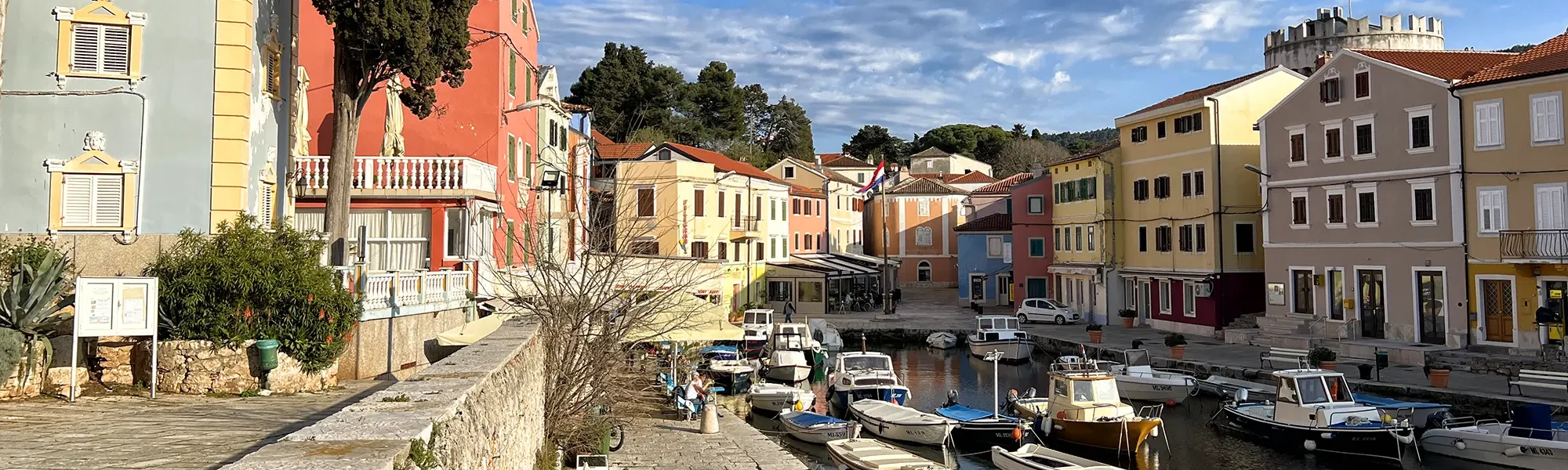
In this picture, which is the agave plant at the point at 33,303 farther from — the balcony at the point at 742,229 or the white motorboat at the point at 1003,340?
the balcony at the point at 742,229

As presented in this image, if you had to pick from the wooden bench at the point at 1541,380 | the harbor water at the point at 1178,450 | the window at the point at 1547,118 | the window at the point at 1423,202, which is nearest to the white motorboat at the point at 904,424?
the harbor water at the point at 1178,450

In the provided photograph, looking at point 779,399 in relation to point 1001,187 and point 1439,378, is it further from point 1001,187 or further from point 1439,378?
point 1001,187

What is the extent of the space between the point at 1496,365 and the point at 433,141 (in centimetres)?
2951

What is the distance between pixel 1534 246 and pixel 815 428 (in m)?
20.6

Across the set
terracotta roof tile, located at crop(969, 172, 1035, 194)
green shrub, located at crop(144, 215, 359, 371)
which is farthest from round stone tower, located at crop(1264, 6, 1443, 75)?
green shrub, located at crop(144, 215, 359, 371)

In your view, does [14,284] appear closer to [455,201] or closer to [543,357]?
[543,357]

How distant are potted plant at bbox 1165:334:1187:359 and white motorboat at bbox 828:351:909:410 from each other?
10.5 meters

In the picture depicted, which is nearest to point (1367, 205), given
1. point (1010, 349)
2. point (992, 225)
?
point (1010, 349)

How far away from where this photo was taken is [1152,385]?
3139 cm

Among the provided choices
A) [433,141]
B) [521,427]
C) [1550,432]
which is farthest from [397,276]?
[1550,432]

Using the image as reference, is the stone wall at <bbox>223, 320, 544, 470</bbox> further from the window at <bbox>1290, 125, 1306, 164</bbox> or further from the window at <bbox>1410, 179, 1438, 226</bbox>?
the window at <bbox>1290, 125, 1306, 164</bbox>

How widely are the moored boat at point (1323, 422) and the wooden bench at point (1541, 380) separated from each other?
13.4 feet

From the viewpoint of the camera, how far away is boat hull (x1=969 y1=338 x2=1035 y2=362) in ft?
141

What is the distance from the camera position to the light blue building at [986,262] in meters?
65.5
